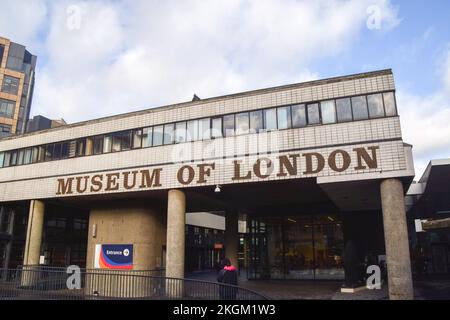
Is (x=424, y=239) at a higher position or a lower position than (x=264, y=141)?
lower

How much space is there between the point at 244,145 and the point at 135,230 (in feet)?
28.6

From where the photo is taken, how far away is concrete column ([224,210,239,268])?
1068 inches

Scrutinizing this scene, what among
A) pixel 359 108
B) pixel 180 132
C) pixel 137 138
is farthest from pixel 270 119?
pixel 137 138

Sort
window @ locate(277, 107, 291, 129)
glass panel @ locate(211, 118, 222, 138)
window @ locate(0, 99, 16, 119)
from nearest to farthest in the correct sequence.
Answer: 1. window @ locate(277, 107, 291, 129)
2. glass panel @ locate(211, 118, 222, 138)
3. window @ locate(0, 99, 16, 119)

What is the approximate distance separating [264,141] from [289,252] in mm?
12488

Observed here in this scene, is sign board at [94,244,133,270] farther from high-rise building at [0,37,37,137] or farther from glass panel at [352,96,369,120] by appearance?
high-rise building at [0,37,37,137]

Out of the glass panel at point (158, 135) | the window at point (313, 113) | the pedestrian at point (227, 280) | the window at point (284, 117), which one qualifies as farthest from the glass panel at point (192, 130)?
the pedestrian at point (227, 280)

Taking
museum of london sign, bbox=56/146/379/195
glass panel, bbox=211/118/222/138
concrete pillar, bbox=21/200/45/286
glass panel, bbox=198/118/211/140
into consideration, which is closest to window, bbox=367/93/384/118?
museum of london sign, bbox=56/146/379/195

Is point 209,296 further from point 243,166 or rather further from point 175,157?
point 175,157

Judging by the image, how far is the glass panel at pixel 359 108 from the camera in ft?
57.0

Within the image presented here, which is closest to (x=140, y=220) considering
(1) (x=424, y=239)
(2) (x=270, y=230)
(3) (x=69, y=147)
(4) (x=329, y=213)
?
(3) (x=69, y=147)

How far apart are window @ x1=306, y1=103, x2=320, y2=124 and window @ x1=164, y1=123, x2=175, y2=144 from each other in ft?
24.6

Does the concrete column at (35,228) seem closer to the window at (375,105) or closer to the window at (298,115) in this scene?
the window at (298,115)

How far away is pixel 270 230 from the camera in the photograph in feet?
97.3
